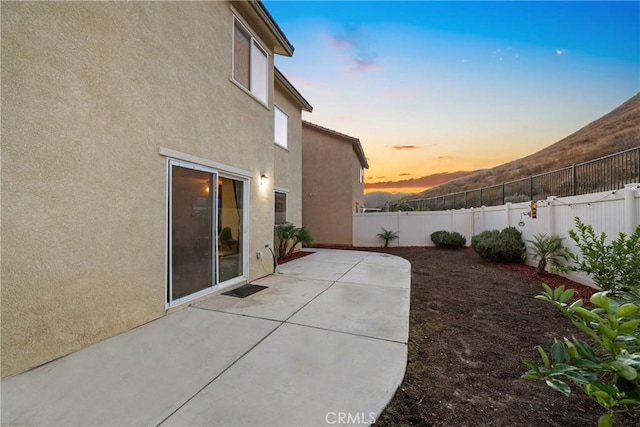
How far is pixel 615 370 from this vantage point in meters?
1.04

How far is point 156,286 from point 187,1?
4976 millimetres

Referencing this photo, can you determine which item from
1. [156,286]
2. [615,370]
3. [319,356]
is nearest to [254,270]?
[156,286]

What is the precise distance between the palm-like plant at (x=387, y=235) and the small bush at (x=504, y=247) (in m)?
5.17

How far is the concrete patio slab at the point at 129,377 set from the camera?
82.0 inches

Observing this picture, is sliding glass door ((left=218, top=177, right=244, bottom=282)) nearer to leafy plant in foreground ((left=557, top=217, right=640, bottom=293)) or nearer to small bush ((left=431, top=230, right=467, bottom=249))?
leafy plant in foreground ((left=557, top=217, right=640, bottom=293))

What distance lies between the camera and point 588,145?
79.0 feet

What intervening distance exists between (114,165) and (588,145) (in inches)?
1400

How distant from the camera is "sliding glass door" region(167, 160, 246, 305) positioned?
4.33 metres

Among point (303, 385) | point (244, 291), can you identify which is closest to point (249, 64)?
point (244, 291)

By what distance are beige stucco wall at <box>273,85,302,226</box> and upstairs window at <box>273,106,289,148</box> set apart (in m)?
0.19

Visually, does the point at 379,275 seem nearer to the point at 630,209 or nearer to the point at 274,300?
the point at 274,300

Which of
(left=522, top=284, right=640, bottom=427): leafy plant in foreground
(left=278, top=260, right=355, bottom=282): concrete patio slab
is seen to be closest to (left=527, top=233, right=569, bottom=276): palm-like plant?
(left=278, top=260, right=355, bottom=282): concrete patio slab

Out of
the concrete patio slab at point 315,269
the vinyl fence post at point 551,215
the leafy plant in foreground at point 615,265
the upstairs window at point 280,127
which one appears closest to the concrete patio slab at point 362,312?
the concrete patio slab at point 315,269

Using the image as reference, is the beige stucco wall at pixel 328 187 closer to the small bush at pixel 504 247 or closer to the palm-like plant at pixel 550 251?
the small bush at pixel 504 247
